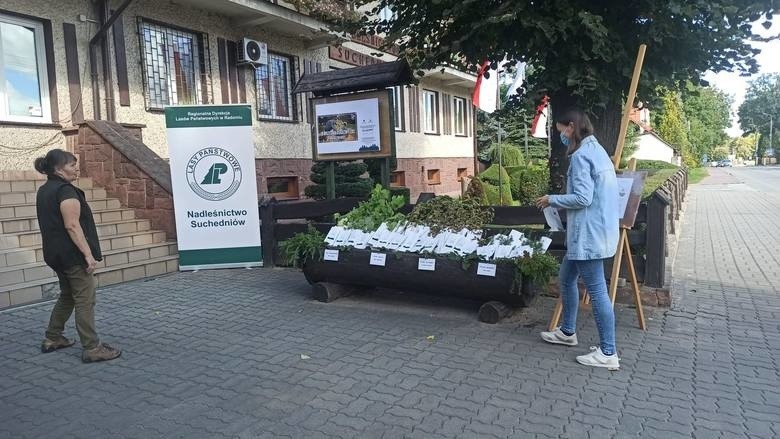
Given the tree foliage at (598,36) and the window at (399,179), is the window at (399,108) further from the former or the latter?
the tree foliage at (598,36)

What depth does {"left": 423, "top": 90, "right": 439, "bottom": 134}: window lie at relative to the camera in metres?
20.9

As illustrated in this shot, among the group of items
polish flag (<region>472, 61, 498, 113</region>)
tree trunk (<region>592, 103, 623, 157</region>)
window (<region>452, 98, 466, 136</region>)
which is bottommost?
tree trunk (<region>592, 103, 623, 157</region>)

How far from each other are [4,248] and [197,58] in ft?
19.2

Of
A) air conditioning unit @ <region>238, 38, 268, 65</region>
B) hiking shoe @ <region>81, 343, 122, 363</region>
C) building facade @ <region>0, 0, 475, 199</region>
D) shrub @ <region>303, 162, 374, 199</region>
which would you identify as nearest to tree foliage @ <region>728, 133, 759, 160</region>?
building facade @ <region>0, 0, 475, 199</region>

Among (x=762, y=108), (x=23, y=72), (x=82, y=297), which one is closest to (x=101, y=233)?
(x=23, y=72)

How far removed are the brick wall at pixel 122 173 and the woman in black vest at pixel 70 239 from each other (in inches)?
155

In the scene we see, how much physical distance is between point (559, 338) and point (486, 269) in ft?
3.00

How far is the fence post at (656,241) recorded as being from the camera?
5730 millimetres

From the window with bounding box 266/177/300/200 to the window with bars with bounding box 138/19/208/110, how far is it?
2.63 metres

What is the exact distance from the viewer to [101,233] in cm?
A: 779

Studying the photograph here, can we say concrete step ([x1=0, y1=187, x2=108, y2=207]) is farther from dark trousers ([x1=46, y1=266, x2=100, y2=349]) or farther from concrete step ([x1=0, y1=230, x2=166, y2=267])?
dark trousers ([x1=46, y1=266, x2=100, y2=349])

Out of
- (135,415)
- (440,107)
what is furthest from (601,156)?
(440,107)

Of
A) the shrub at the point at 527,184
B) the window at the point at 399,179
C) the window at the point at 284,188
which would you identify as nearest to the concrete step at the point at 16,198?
the window at the point at 284,188

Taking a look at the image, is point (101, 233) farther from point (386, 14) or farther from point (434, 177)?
point (434, 177)
